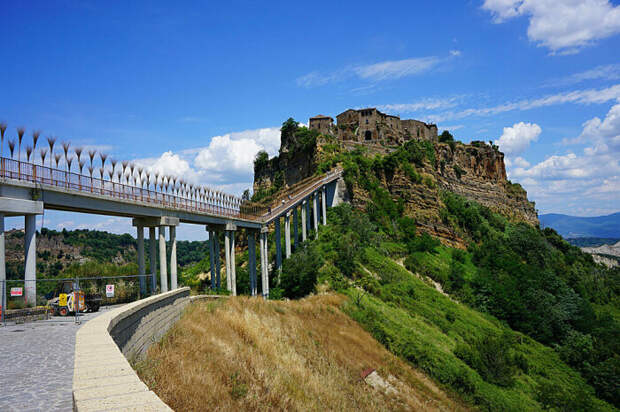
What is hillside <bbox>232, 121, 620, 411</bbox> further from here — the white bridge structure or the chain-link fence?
the chain-link fence

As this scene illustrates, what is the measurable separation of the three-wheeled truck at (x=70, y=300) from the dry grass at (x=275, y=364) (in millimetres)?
4657

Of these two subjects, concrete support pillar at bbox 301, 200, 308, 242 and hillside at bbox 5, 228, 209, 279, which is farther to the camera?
hillside at bbox 5, 228, 209, 279

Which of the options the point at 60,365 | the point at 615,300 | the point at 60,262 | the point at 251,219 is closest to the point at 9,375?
the point at 60,365

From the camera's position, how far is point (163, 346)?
43.5 feet

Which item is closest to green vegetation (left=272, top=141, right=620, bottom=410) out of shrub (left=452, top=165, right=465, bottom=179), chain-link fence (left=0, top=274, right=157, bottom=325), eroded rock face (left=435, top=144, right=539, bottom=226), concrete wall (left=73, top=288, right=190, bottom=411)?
eroded rock face (left=435, top=144, right=539, bottom=226)

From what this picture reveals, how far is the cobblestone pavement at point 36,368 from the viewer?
7.28 metres

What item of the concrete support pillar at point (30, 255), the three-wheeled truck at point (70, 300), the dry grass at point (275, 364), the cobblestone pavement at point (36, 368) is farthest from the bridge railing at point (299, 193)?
the cobblestone pavement at point (36, 368)

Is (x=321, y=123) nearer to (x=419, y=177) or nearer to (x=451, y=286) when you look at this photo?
(x=419, y=177)

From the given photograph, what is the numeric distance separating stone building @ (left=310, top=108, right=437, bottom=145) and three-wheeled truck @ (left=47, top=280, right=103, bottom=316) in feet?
209

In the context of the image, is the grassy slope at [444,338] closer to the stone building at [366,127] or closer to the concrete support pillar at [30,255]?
the concrete support pillar at [30,255]

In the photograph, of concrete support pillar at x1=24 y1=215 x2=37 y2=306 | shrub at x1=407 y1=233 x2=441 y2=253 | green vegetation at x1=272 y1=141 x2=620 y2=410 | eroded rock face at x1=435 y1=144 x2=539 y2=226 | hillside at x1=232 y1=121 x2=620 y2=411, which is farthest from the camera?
eroded rock face at x1=435 y1=144 x2=539 y2=226

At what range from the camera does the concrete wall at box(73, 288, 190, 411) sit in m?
4.62

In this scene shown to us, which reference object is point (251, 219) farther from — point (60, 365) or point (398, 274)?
point (60, 365)

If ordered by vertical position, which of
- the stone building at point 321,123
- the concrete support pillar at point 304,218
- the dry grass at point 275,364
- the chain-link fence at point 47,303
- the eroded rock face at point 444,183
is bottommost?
the dry grass at point 275,364
